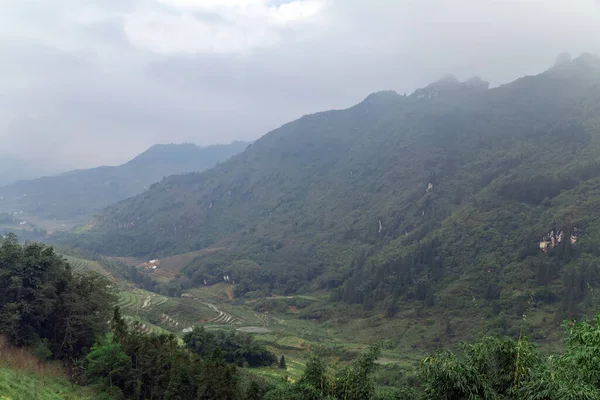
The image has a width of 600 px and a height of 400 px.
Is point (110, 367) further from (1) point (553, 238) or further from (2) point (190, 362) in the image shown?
(1) point (553, 238)

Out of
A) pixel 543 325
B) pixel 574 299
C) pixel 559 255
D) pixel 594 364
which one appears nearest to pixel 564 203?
pixel 559 255

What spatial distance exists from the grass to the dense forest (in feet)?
4.47

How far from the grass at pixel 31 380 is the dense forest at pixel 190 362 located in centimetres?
136

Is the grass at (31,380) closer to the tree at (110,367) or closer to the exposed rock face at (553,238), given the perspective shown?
the tree at (110,367)

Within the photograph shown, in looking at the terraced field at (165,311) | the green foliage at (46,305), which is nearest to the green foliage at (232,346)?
the green foliage at (46,305)

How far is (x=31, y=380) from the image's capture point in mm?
26422

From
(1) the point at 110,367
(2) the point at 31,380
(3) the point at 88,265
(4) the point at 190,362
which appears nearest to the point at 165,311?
(3) the point at 88,265

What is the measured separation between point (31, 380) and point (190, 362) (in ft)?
35.9

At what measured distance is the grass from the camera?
2198cm

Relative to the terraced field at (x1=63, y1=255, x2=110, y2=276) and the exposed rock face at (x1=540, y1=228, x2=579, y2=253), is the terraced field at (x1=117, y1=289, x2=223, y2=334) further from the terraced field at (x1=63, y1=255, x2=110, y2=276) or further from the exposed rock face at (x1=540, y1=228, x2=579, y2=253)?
the exposed rock face at (x1=540, y1=228, x2=579, y2=253)

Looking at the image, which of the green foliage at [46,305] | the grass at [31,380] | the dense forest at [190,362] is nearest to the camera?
the dense forest at [190,362]

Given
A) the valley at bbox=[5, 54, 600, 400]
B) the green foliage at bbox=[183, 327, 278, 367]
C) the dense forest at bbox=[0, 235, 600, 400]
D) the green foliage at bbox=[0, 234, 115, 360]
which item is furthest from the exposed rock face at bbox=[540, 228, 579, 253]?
the green foliage at bbox=[0, 234, 115, 360]

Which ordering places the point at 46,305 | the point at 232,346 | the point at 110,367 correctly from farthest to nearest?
the point at 232,346 → the point at 46,305 → the point at 110,367

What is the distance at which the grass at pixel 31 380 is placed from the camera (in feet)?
72.1
